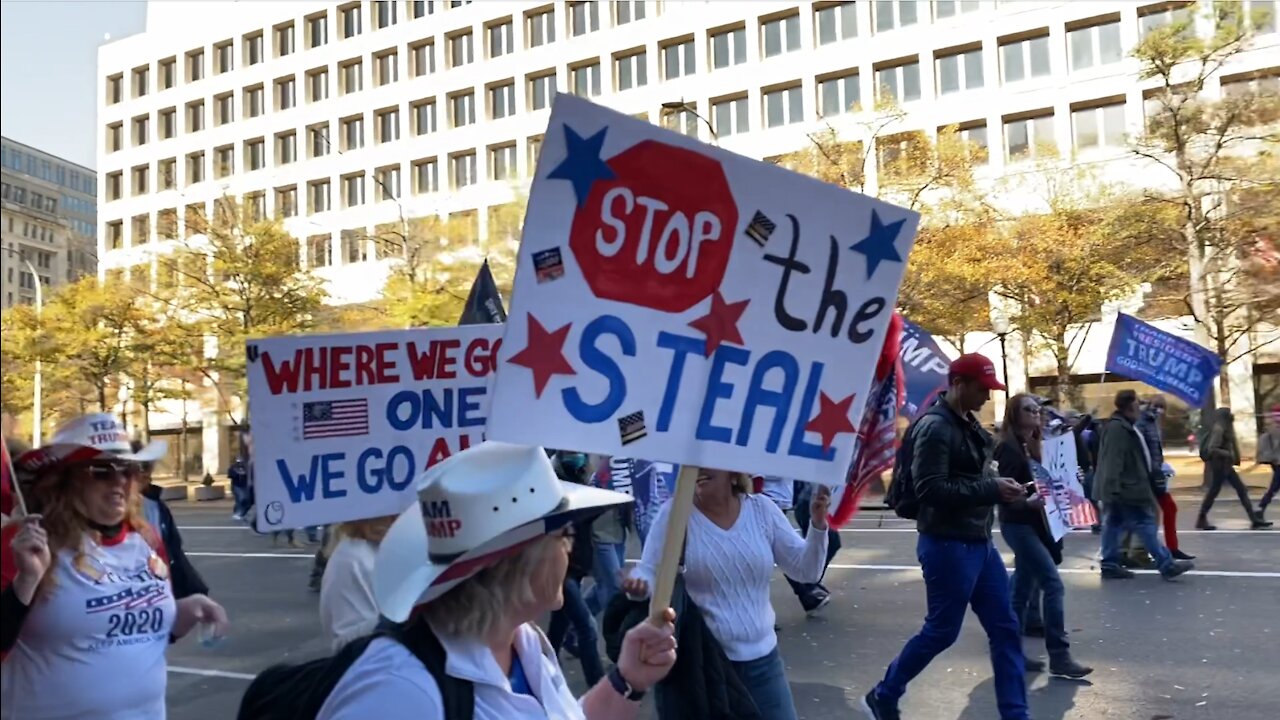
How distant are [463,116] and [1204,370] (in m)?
43.4

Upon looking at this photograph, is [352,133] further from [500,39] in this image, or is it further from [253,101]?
[500,39]

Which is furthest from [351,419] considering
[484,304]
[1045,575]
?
[1045,575]

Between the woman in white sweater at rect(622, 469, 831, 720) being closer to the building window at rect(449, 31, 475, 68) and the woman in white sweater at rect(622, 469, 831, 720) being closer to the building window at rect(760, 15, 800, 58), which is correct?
the building window at rect(760, 15, 800, 58)

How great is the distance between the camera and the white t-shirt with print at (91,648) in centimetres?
287

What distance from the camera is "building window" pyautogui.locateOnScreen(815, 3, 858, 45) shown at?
135 feet

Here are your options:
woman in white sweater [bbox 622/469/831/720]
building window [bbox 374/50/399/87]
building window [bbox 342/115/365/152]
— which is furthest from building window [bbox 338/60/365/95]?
woman in white sweater [bbox 622/469/831/720]

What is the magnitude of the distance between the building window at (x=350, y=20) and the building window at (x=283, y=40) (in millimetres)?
3086

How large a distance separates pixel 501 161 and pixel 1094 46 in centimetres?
2498

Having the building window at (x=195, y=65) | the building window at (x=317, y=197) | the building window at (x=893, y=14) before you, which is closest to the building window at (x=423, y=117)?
the building window at (x=317, y=197)

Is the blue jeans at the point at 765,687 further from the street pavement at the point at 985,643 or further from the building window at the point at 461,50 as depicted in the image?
the building window at the point at 461,50

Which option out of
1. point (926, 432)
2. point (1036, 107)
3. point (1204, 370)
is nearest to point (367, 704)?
point (926, 432)

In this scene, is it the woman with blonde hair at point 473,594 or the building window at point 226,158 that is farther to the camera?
the building window at point 226,158

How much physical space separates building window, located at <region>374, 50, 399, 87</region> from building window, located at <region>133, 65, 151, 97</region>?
50.5 feet

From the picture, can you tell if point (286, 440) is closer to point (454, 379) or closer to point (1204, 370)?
point (454, 379)
